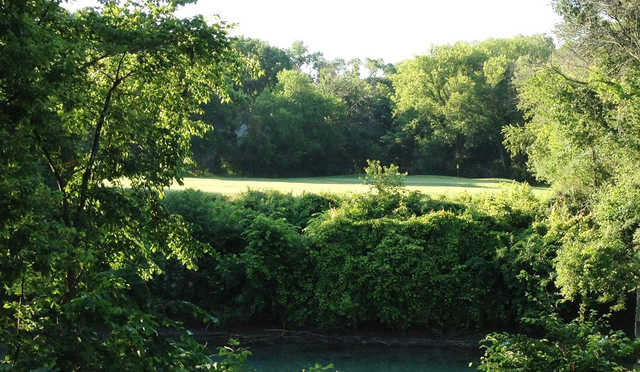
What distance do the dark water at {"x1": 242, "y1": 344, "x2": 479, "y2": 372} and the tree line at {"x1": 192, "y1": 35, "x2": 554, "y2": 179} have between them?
2630 cm

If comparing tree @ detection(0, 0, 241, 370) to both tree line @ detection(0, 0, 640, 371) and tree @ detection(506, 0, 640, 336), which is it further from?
tree @ detection(506, 0, 640, 336)

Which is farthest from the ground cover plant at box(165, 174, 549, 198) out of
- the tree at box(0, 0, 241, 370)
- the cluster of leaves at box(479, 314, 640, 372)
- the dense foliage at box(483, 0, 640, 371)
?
the cluster of leaves at box(479, 314, 640, 372)

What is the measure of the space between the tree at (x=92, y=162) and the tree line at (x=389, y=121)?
35007 mm

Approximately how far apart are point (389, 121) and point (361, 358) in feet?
122

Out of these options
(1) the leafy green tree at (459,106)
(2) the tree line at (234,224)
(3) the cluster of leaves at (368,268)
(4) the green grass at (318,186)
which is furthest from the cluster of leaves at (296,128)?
(3) the cluster of leaves at (368,268)

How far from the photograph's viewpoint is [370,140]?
161 feet

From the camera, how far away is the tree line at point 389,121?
4431 centimetres

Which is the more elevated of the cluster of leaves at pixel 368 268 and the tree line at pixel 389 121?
the tree line at pixel 389 121

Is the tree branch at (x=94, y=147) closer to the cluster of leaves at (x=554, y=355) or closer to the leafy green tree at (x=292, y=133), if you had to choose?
the cluster of leaves at (x=554, y=355)

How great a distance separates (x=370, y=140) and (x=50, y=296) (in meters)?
43.4

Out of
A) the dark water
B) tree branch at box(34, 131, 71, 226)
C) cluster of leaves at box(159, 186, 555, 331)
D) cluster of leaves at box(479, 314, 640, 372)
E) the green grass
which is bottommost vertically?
the dark water

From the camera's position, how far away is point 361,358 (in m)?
16.8

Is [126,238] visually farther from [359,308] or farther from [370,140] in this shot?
[370,140]

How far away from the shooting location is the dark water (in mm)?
16031
